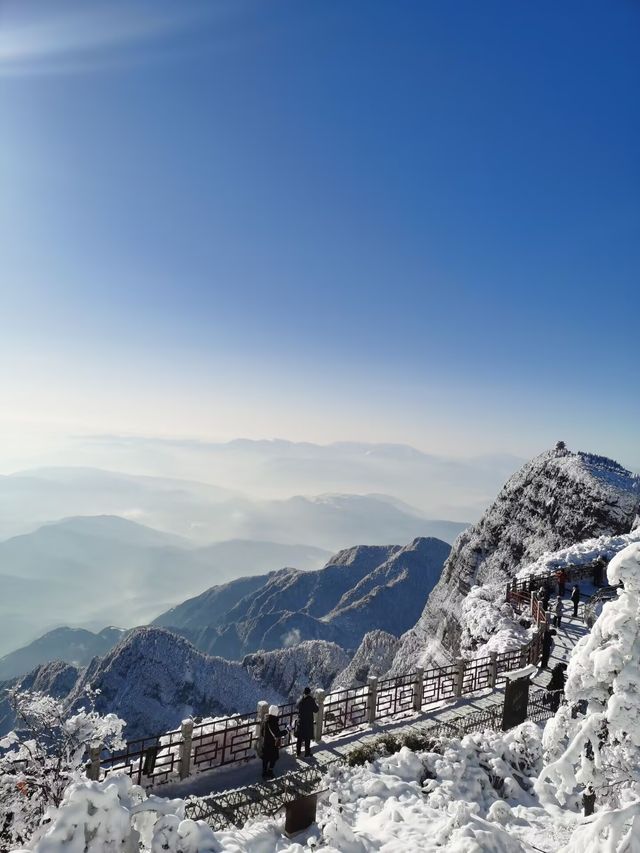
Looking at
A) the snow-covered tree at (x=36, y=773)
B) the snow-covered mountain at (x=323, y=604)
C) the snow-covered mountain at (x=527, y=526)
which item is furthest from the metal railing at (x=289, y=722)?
the snow-covered mountain at (x=323, y=604)

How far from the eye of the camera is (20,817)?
818 centimetres

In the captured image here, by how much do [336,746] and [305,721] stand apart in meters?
1.44

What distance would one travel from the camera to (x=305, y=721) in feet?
44.0

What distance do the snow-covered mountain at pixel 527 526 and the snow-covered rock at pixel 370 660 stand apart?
11.9m

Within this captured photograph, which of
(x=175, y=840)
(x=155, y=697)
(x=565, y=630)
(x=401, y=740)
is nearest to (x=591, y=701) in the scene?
(x=175, y=840)

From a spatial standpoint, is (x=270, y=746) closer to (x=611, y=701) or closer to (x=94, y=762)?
(x=94, y=762)

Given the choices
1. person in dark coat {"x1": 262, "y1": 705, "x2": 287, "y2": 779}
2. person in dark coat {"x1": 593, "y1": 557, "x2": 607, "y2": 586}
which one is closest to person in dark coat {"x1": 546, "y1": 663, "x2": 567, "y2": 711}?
person in dark coat {"x1": 262, "y1": 705, "x2": 287, "y2": 779}

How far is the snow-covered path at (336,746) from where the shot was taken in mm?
12133

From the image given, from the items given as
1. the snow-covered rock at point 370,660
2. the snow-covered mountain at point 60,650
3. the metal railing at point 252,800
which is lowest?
the snow-covered mountain at point 60,650

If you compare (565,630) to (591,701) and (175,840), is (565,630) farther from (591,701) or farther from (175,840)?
(175,840)

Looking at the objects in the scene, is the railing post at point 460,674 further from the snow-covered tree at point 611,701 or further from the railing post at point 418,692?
the snow-covered tree at point 611,701

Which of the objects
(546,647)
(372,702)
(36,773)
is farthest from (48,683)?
(36,773)

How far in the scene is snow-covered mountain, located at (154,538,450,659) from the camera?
376ft

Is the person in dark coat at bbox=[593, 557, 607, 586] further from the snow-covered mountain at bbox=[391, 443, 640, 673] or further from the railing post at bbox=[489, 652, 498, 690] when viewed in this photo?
the railing post at bbox=[489, 652, 498, 690]
